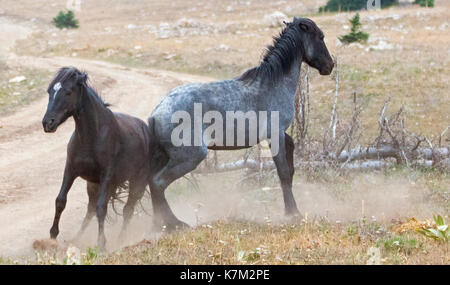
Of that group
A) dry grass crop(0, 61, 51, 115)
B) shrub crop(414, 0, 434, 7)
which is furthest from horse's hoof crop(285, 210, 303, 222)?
shrub crop(414, 0, 434, 7)

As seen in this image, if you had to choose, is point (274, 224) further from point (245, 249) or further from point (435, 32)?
point (435, 32)

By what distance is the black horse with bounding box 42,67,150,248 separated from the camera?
272 inches

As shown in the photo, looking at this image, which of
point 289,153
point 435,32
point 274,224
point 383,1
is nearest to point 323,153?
point 289,153

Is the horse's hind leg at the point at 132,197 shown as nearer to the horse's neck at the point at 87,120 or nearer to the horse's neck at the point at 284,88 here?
the horse's neck at the point at 87,120

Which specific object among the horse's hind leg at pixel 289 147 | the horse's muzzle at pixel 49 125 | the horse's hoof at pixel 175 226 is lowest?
the horse's hoof at pixel 175 226

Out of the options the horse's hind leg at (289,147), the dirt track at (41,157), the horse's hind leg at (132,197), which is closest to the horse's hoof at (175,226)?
the horse's hind leg at (132,197)

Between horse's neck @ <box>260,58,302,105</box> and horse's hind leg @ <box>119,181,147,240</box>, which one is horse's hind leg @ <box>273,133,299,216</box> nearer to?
horse's neck @ <box>260,58,302,105</box>

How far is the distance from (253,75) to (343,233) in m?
2.41

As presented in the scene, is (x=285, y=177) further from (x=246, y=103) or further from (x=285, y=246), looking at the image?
(x=285, y=246)

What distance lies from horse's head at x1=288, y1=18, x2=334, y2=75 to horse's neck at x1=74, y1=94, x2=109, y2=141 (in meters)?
2.98

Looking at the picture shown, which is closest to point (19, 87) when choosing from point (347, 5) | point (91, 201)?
point (91, 201)

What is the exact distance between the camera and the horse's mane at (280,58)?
8.53 metres

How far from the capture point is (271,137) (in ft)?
27.5

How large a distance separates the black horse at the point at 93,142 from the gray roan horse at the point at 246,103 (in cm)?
33
